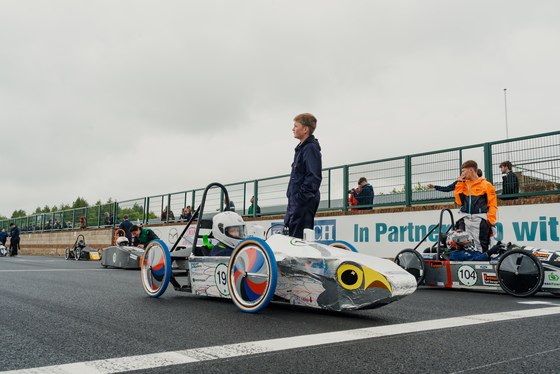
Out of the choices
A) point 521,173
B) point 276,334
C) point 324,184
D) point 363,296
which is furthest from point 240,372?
point 324,184

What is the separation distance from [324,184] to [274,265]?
11790mm

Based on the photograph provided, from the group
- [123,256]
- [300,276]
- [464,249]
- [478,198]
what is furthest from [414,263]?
[123,256]

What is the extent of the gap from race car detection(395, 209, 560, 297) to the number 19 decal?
4173 mm

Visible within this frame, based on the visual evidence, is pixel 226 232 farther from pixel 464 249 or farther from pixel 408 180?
pixel 408 180

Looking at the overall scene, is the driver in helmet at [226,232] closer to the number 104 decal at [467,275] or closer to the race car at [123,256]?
the number 104 decal at [467,275]

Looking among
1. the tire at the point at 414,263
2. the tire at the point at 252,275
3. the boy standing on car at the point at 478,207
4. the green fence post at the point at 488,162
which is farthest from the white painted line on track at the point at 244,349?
the green fence post at the point at 488,162

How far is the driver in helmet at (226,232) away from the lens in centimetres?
544

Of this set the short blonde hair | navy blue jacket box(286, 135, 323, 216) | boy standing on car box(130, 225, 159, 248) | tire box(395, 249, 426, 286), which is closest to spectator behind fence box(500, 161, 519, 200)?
tire box(395, 249, 426, 286)

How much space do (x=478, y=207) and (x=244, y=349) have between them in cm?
609

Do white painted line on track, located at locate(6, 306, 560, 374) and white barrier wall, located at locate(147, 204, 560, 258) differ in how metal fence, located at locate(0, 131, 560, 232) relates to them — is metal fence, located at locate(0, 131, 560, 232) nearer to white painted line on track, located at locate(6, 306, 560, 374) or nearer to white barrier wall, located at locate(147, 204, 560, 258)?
white barrier wall, located at locate(147, 204, 560, 258)

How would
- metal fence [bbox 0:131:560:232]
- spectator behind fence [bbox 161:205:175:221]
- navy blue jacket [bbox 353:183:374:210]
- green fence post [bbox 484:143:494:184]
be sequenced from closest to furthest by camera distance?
metal fence [bbox 0:131:560:232]
green fence post [bbox 484:143:494:184]
navy blue jacket [bbox 353:183:374:210]
spectator behind fence [bbox 161:205:175:221]

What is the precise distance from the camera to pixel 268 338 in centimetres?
325

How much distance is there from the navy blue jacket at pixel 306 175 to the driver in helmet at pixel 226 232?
0.62 meters

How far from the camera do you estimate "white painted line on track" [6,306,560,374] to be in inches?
95.3
